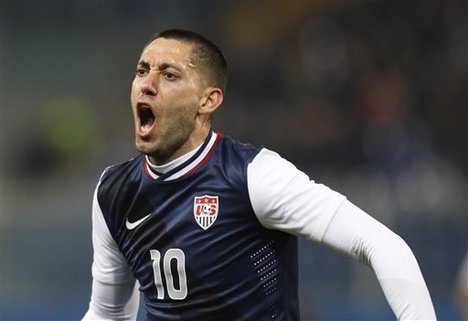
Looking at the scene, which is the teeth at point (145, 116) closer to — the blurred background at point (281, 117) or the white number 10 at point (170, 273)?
the white number 10 at point (170, 273)

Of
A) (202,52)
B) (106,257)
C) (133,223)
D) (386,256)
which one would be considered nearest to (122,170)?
(133,223)

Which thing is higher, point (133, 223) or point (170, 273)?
point (133, 223)

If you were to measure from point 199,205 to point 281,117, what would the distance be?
731cm

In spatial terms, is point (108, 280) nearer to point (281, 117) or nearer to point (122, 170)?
point (122, 170)

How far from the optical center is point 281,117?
Result: 36.9 feet

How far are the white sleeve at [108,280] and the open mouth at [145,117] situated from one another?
387 mm

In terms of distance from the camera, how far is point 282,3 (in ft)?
41.8

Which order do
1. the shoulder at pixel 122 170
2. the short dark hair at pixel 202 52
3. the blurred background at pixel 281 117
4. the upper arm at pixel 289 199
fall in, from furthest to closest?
the blurred background at pixel 281 117 < the shoulder at pixel 122 170 < the short dark hair at pixel 202 52 < the upper arm at pixel 289 199

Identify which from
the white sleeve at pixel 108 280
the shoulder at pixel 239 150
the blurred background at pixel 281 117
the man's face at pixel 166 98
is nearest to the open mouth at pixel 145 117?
the man's face at pixel 166 98

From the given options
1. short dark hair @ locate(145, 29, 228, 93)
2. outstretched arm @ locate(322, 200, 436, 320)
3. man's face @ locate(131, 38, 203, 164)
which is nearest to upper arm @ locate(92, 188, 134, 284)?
man's face @ locate(131, 38, 203, 164)

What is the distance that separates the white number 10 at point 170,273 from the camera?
4.00 metres

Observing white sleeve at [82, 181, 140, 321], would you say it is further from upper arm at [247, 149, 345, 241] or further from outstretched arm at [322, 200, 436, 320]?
outstretched arm at [322, 200, 436, 320]

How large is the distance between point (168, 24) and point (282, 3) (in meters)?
1.44

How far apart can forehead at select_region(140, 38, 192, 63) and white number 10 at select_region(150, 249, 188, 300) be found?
701 millimetres
